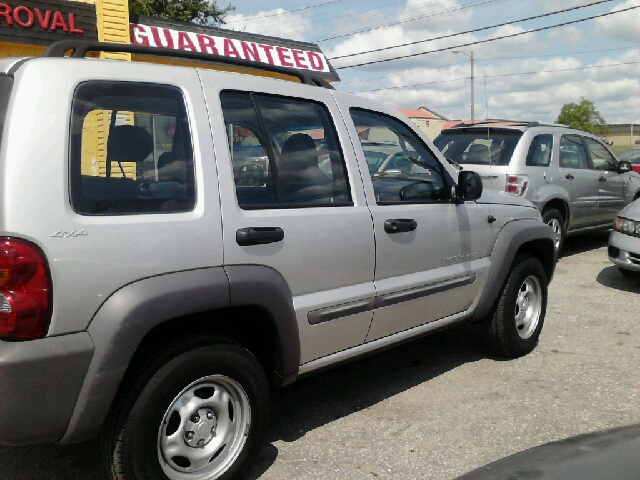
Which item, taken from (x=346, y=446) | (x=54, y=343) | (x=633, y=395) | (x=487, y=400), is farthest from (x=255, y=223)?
(x=633, y=395)

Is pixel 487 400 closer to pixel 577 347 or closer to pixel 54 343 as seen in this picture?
pixel 577 347

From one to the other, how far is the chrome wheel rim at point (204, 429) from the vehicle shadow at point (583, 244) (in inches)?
303

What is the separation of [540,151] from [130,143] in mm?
6733

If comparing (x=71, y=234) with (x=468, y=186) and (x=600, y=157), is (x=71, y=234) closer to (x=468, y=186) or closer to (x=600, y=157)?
(x=468, y=186)

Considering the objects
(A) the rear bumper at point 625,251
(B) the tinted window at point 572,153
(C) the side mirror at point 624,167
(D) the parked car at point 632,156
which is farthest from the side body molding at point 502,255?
(D) the parked car at point 632,156

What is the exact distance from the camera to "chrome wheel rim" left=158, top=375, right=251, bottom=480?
2.74 metres

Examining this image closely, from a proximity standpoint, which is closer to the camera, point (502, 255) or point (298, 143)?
point (298, 143)

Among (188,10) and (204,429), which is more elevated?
(188,10)

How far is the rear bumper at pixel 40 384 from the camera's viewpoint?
2.27 metres

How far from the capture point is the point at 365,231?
3.48 m

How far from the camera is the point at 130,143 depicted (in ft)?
9.22

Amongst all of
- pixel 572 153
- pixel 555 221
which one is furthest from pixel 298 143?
pixel 572 153

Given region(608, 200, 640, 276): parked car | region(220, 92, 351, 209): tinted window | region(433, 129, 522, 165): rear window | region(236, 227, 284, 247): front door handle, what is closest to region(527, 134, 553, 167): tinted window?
region(433, 129, 522, 165): rear window

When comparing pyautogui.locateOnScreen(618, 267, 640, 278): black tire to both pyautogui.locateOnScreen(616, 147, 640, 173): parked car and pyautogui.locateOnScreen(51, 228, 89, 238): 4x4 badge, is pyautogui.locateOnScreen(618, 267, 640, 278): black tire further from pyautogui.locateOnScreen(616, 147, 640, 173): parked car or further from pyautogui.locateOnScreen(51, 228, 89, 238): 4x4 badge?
pyautogui.locateOnScreen(616, 147, 640, 173): parked car
